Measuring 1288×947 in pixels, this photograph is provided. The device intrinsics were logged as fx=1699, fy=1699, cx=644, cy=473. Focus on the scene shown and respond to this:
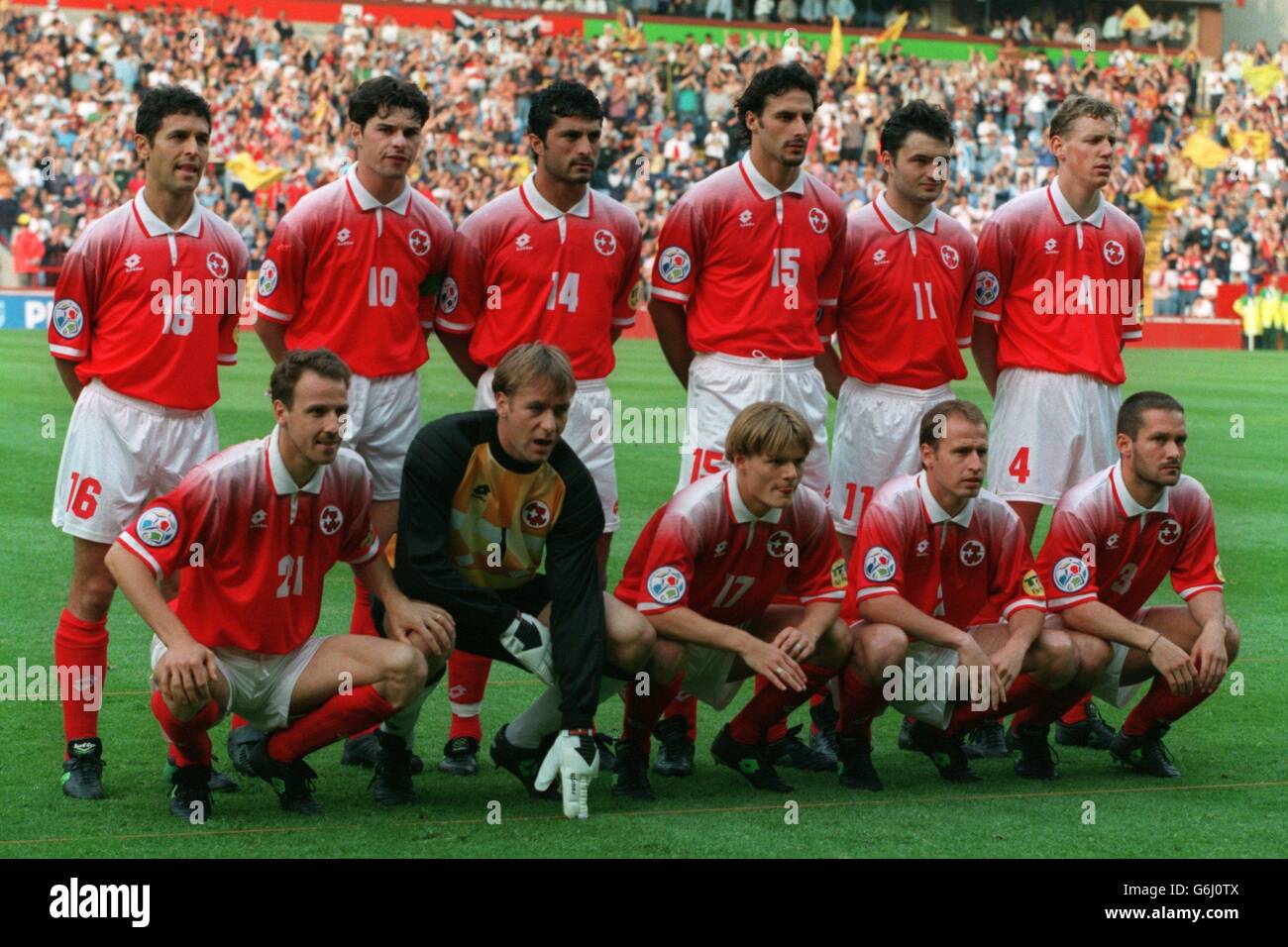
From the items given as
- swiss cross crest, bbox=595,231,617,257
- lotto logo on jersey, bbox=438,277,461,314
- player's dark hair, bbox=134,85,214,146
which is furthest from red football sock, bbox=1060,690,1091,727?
player's dark hair, bbox=134,85,214,146

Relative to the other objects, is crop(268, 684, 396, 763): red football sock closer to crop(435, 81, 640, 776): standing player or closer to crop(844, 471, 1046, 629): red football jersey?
crop(435, 81, 640, 776): standing player

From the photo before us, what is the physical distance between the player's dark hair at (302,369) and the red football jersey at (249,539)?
143mm

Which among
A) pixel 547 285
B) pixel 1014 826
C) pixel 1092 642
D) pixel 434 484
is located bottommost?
pixel 1014 826

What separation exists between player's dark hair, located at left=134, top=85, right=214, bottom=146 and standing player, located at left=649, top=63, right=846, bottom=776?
1630 millimetres

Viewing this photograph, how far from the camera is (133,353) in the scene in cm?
531

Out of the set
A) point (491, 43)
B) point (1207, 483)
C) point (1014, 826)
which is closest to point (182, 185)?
point (1014, 826)

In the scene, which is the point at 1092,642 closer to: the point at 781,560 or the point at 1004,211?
the point at 781,560

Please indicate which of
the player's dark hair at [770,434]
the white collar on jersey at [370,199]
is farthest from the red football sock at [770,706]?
the white collar on jersey at [370,199]

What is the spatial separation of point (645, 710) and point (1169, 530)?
183 centimetres

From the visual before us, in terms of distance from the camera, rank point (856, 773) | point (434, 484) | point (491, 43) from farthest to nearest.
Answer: point (491, 43), point (856, 773), point (434, 484)

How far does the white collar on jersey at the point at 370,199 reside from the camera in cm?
571

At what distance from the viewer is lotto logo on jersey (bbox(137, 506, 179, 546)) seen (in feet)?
15.2

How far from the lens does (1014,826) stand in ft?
15.4

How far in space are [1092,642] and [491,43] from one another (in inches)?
1146
